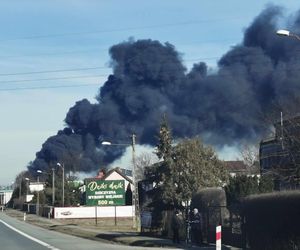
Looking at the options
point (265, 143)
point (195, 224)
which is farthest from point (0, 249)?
point (265, 143)

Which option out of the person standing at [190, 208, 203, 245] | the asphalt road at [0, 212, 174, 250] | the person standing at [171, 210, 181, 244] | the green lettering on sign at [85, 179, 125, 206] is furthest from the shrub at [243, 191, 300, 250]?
the green lettering on sign at [85, 179, 125, 206]

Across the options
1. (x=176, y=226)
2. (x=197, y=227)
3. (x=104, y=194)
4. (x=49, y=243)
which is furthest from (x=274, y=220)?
(x=104, y=194)

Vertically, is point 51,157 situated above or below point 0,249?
above

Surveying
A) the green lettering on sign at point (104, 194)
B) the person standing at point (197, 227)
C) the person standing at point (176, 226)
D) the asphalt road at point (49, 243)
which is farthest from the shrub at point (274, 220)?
the green lettering on sign at point (104, 194)

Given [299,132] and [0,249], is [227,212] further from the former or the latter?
[0,249]

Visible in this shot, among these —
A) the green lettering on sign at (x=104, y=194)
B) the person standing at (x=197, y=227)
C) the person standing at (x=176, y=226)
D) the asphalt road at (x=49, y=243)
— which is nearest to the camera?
the asphalt road at (x=49, y=243)

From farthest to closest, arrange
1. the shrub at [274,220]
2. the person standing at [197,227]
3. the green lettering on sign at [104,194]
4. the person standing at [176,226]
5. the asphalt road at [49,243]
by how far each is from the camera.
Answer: the green lettering on sign at [104,194]
the person standing at [176,226]
the person standing at [197,227]
the asphalt road at [49,243]
the shrub at [274,220]

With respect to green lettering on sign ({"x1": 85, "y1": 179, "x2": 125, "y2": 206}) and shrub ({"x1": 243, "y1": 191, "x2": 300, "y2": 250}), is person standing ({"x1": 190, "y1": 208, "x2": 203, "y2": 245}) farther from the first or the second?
green lettering on sign ({"x1": 85, "y1": 179, "x2": 125, "y2": 206})

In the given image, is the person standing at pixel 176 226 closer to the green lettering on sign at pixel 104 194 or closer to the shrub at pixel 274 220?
the shrub at pixel 274 220

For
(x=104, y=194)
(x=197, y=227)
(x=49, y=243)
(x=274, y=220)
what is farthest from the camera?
(x=104, y=194)

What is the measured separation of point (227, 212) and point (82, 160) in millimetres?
98196

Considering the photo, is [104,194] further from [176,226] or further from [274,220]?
[274,220]

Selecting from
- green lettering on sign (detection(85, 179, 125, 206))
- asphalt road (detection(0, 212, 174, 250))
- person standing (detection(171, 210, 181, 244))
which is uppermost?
green lettering on sign (detection(85, 179, 125, 206))

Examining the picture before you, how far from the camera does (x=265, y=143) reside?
211 ft
